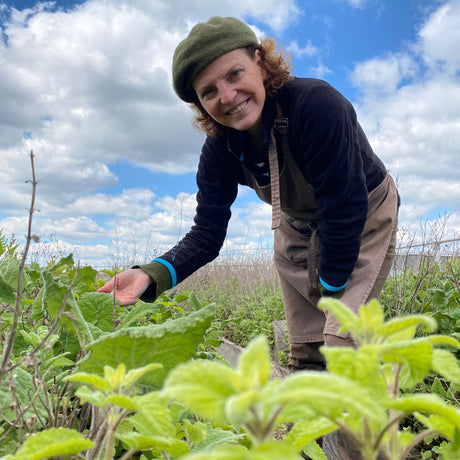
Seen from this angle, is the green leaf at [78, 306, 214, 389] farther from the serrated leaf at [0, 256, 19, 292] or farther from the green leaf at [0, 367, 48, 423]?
the serrated leaf at [0, 256, 19, 292]

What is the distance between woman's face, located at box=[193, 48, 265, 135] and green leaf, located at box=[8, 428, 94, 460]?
7.69 ft

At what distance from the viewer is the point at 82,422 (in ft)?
3.05

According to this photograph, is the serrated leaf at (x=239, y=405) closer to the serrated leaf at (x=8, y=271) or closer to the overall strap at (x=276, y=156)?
the serrated leaf at (x=8, y=271)

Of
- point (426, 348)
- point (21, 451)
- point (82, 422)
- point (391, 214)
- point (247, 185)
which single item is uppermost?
point (247, 185)

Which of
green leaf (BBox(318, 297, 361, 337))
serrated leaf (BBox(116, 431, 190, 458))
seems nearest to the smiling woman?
serrated leaf (BBox(116, 431, 190, 458))

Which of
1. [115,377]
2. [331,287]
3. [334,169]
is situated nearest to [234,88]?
[334,169]

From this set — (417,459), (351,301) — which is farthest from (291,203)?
(417,459)

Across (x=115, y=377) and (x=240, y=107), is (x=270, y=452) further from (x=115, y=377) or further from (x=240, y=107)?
(x=240, y=107)

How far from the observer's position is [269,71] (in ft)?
9.41

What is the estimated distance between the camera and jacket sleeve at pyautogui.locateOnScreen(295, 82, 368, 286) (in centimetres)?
240

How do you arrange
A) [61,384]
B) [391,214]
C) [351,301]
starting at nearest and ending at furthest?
[61,384] → [351,301] → [391,214]

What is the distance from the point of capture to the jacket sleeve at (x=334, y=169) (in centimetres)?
240

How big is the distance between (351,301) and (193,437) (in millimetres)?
Answer: 2116

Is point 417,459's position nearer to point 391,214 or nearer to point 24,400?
point 391,214
